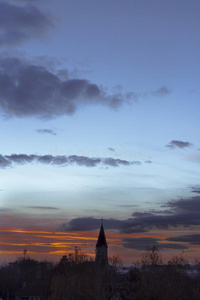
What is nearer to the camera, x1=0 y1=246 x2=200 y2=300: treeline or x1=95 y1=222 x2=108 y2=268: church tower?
x1=0 y1=246 x2=200 y2=300: treeline

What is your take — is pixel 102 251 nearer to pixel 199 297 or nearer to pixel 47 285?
pixel 47 285

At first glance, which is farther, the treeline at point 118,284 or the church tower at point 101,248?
the church tower at point 101,248

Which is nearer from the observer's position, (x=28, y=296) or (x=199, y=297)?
(x=199, y=297)

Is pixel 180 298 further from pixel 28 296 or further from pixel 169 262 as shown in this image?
pixel 28 296

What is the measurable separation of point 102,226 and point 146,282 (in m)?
61.6

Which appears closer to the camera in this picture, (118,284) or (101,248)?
(118,284)

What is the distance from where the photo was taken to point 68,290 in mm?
60406

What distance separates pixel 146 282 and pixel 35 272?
99126 mm

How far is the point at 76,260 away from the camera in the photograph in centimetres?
9519

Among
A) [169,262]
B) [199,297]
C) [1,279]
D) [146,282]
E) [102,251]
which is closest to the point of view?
[146,282]

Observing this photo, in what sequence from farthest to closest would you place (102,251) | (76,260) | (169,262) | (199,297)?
(102,251)
(76,260)
(169,262)
(199,297)

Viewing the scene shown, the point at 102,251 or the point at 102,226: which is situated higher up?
the point at 102,226

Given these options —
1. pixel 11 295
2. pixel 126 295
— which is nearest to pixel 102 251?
pixel 11 295

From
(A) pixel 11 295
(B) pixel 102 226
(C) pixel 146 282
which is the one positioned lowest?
(A) pixel 11 295
